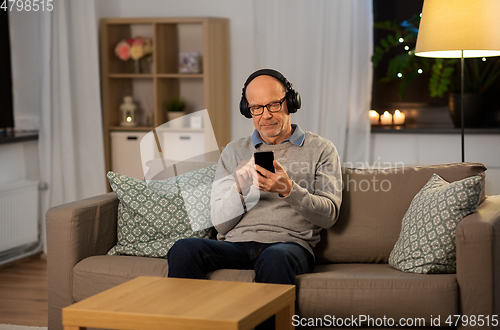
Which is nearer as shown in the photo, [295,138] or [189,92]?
[295,138]

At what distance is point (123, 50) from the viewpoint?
3.86m

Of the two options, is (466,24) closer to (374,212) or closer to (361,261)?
(374,212)

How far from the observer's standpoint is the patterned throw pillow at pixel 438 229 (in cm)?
181

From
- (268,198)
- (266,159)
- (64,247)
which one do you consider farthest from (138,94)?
(266,159)

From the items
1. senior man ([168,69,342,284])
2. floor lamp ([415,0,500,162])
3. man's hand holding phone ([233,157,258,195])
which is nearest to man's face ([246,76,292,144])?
senior man ([168,69,342,284])

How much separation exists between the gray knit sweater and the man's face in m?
0.08

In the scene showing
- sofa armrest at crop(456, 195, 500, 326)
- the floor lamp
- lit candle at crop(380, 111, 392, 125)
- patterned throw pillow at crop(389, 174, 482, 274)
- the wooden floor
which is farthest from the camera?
lit candle at crop(380, 111, 392, 125)

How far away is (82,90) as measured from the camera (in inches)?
150

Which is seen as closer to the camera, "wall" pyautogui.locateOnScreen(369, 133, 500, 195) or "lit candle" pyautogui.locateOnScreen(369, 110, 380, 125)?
"wall" pyautogui.locateOnScreen(369, 133, 500, 195)

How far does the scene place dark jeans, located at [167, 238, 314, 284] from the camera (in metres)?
1.73

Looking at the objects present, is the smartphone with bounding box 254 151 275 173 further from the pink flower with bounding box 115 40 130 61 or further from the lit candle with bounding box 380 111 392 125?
the pink flower with bounding box 115 40 130 61

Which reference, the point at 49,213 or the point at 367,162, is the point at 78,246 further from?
the point at 367,162

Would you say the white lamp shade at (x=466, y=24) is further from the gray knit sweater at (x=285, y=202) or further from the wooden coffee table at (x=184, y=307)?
the wooden coffee table at (x=184, y=307)

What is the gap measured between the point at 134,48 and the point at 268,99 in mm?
2074
